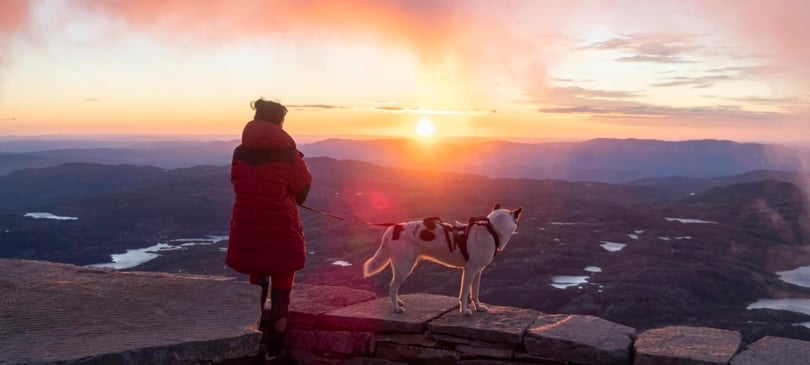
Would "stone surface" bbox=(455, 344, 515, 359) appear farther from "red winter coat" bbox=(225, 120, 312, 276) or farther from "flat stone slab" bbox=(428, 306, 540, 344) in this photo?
"red winter coat" bbox=(225, 120, 312, 276)

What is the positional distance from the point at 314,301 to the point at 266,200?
6.03ft

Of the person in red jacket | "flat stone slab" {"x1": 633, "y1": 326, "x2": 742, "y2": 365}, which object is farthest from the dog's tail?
"flat stone slab" {"x1": 633, "y1": 326, "x2": 742, "y2": 365}

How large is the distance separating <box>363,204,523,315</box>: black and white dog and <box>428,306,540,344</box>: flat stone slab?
201 mm

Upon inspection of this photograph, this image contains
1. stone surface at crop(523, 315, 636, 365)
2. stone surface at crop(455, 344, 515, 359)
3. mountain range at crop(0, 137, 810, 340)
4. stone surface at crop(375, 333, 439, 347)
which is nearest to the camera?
stone surface at crop(523, 315, 636, 365)

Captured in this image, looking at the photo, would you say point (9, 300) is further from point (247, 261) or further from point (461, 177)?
point (461, 177)

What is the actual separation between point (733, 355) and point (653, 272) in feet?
139

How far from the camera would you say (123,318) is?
18.9 ft

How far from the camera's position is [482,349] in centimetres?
613

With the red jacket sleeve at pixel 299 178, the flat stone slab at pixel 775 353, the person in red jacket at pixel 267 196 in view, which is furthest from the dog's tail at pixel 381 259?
the flat stone slab at pixel 775 353

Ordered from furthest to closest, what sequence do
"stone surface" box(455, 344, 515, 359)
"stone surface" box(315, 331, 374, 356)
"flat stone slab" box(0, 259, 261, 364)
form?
1. "stone surface" box(315, 331, 374, 356)
2. "stone surface" box(455, 344, 515, 359)
3. "flat stone slab" box(0, 259, 261, 364)

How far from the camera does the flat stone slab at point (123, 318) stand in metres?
4.87

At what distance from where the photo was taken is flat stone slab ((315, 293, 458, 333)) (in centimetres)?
646

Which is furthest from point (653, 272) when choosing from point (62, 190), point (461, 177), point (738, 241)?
point (62, 190)

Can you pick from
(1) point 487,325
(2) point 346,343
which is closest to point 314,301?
(2) point 346,343
